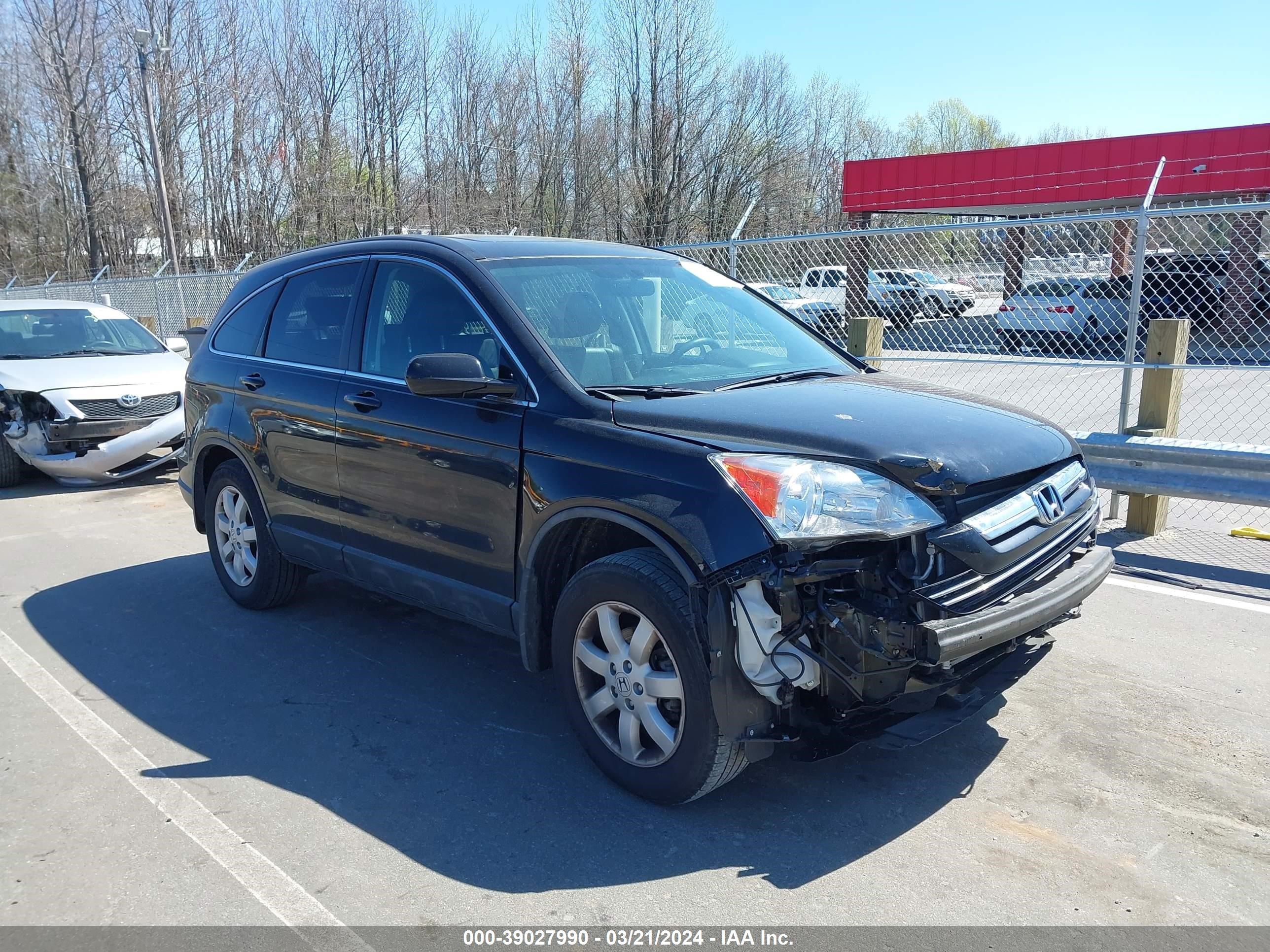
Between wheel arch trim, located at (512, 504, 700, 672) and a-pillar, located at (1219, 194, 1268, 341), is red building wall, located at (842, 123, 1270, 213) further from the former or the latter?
wheel arch trim, located at (512, 504, 700, 672)

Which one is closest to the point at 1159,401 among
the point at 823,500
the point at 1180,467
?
the point at 1180,467

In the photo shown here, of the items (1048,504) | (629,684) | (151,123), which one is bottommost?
(629,684)

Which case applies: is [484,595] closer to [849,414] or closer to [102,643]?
[849,414]

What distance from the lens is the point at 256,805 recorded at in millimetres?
3451

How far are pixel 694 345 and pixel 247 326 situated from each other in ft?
9.19

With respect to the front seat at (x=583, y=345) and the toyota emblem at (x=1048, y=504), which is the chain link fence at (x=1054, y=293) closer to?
the toyota emblem at (x=1048, y=504)

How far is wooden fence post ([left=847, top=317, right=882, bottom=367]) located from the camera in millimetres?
8531

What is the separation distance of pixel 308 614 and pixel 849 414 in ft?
11.3

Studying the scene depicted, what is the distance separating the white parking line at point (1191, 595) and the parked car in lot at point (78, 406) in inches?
302

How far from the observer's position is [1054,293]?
9.62 metres

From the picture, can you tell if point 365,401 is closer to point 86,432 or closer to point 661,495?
point 661,495

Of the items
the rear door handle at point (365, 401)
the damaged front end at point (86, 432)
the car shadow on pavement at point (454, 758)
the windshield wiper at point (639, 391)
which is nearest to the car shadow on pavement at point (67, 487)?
the damaged front end at point (86, 432)

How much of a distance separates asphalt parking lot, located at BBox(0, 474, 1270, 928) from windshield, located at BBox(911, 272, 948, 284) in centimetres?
525

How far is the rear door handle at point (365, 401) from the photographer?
4.35 metres
